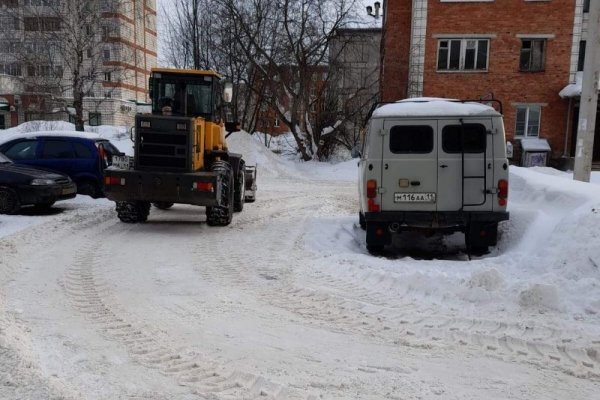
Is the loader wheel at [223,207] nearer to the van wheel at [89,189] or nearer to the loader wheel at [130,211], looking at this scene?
the loader wheel at [130,211]

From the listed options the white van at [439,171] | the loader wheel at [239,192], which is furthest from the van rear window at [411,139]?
the loader wheel at [239,192]

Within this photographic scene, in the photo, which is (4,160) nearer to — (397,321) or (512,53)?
(397,321)

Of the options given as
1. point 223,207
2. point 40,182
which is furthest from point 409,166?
point 40,182

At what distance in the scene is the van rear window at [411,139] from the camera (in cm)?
787

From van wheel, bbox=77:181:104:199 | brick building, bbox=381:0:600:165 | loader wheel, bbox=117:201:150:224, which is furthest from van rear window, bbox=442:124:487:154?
brick building, bbox=381:0:600:165

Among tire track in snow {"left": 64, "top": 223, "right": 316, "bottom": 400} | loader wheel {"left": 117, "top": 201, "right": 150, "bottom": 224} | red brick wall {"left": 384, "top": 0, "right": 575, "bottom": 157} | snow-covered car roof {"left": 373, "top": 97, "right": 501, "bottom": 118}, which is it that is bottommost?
tire track in snow {"left": 64, "top": 223, "right": 316, "bottom": 400}

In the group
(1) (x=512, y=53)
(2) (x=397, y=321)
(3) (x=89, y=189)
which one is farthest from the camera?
(1) (x=512, y=53)

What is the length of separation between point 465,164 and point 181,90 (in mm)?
6121

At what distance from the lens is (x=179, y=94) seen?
10.9 m

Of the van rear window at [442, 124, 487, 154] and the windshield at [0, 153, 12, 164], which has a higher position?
the van rear window at [442, 124, 487, 154]

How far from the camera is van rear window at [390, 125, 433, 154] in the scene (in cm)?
787

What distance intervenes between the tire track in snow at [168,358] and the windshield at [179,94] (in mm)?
5612

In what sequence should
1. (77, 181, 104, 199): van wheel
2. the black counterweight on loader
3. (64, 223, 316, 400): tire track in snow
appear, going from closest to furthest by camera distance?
(64, 223, 316, 400): tire track in snow < the black counterweight on loader < (77, 181, 104, 199): van wheel

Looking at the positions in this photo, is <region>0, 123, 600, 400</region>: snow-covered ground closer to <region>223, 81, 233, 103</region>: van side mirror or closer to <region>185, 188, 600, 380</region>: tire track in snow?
<region>185, 188, 600, 380</region>: tire track in snow
